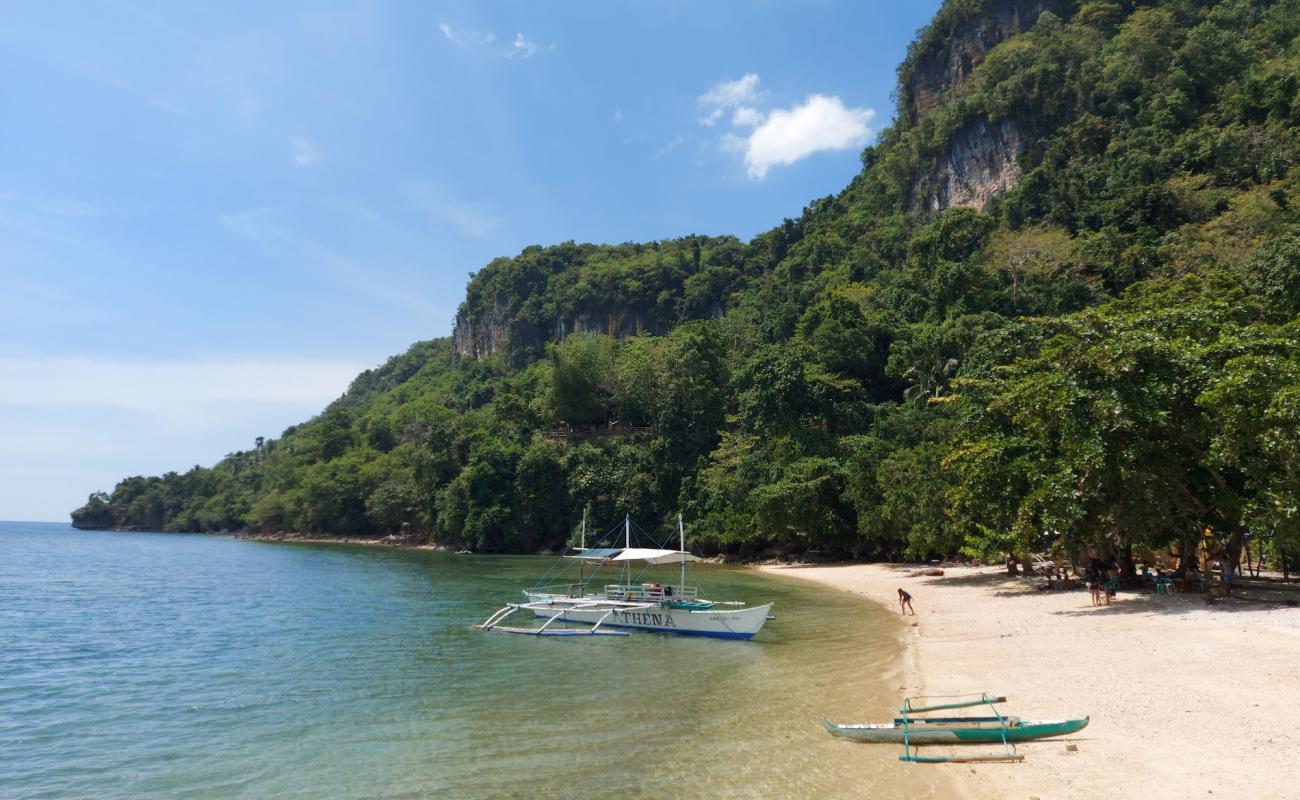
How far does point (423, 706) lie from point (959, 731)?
34.2 ft

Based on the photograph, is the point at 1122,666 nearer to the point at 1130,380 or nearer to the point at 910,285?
the point at 1130,380

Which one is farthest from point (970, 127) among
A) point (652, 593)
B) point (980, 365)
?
point (652, 593)

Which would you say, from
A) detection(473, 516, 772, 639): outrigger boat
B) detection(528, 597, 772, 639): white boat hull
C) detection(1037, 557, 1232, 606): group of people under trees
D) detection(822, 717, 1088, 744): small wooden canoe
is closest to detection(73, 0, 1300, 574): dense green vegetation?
detection(1037, 557, 1232, 606): group of people under trees

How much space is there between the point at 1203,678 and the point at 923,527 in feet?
74.9

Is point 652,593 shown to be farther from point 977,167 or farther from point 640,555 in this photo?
point 977,167

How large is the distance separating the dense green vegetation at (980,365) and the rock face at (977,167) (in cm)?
141

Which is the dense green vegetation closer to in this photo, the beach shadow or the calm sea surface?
the beach shadow

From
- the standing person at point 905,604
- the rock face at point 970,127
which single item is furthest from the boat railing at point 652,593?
the rock face at point 970,127

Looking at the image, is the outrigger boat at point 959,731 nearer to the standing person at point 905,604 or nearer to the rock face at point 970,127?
the standing person at point 905,604

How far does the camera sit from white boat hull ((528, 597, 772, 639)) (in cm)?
2172

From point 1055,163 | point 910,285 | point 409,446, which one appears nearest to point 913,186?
point 1055,163

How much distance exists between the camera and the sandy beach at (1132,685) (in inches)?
344

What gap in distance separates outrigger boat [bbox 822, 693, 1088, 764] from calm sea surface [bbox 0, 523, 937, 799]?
0.28 metres

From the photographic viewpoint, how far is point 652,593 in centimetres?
2558
